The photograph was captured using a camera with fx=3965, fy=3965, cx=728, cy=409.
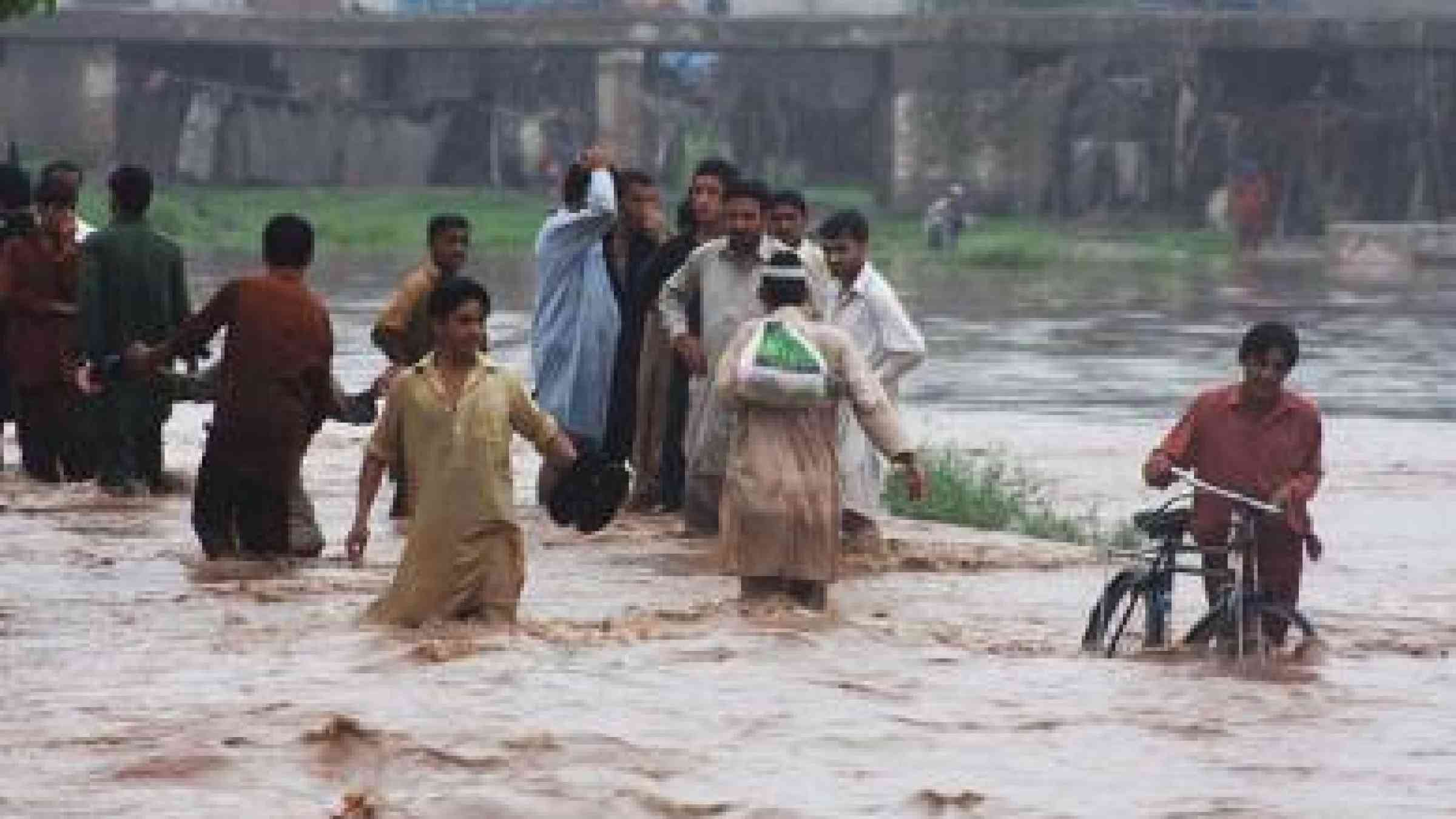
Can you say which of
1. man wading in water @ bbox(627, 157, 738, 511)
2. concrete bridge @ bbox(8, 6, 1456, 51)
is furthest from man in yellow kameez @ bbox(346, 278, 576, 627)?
concrete bridge @ bbox(8, 6, 1456, 51)

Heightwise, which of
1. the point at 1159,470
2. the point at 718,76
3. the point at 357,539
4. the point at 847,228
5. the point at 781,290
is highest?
the point at 718,76

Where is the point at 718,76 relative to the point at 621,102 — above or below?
above

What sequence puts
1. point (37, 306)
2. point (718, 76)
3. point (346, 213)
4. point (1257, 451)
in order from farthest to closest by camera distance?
point (718, 76), point (346, 213), point (37, 306), point (1257, 451)

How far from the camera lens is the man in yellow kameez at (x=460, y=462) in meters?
11.6

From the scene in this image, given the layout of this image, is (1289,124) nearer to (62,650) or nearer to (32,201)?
(32,201)

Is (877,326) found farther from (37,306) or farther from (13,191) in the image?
(13,191)

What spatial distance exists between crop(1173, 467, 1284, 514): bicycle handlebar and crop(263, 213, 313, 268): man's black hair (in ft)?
10.8

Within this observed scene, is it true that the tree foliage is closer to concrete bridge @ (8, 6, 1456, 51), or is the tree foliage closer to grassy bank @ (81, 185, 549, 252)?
grassy bank @ (81, 185, 549, 252)

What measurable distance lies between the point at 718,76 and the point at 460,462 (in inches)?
1789

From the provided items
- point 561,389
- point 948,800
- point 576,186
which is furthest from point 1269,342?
point 561,389

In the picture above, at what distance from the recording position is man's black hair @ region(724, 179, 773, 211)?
14.5m

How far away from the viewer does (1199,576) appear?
39.2 feet

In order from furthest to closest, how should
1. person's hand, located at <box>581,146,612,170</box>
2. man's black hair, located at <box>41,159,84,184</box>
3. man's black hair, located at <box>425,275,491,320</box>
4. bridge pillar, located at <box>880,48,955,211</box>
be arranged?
bridge pillar, located at <box>880,48,955,211</box>
man's black hair, located at <box>41,159,84,184</box>
person's hand, located at <box>581,146,612,170</box>
man's black hair, located at <box>425,275,491,320</box>

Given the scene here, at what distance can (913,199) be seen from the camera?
53.5m
